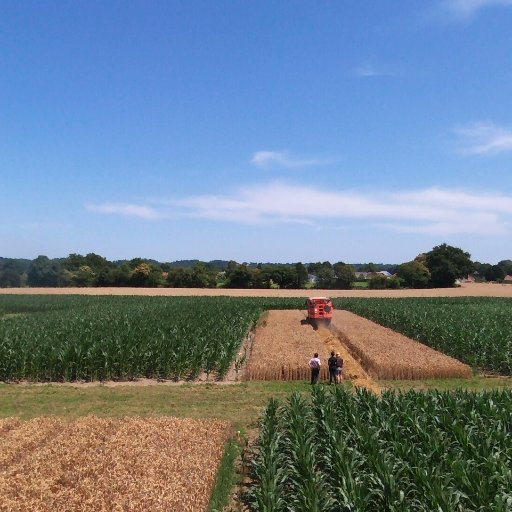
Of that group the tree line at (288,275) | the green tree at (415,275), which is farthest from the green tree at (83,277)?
the green tree at (415,275)

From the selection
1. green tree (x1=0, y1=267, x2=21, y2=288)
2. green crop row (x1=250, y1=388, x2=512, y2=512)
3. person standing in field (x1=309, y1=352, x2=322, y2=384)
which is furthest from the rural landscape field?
green tree (x1=0, y1=267, x2=21, y2=288)

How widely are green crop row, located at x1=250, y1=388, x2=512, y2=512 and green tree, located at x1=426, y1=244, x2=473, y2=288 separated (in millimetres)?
93683

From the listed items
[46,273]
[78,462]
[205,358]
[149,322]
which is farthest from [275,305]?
[46,273]

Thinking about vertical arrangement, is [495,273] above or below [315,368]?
above

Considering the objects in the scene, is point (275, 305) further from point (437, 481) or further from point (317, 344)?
point (437, 481)

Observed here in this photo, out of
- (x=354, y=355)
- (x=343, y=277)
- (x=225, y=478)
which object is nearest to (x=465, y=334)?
(x=354, y=355)

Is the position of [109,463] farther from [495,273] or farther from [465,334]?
[495,273]

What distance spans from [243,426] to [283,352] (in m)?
10.7

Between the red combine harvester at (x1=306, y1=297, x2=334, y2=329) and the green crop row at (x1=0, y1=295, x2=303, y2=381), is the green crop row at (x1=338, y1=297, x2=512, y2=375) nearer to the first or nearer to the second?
the red combine harvester at (x1=306, y1=297, x2=334, y2=329)

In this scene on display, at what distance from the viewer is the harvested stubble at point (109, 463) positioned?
9.16 metres

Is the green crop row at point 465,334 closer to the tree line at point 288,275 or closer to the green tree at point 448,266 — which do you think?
the tree line at point 288,275

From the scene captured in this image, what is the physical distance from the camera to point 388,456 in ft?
32.9

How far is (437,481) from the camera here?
8531 mm

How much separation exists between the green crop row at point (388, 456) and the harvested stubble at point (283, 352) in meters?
8.24
